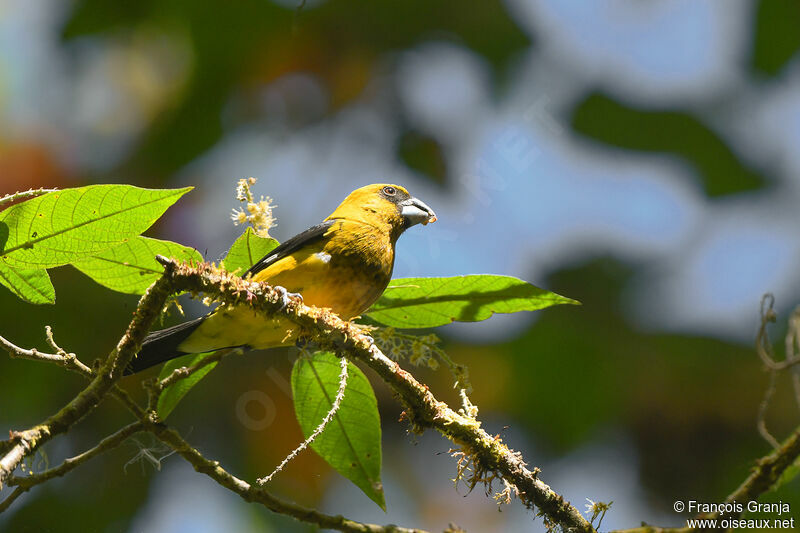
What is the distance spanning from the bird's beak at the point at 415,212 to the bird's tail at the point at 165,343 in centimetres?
98

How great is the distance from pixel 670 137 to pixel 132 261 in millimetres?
3533

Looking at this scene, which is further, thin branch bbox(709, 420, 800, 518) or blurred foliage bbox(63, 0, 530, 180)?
blurred foliage bbox(63, 0, 530, 180)

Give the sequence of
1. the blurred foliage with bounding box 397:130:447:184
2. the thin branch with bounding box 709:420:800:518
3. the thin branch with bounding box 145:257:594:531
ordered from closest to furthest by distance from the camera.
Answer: the thin branch with bounding box 709:420:800:518 → the thin branch with bounding box 145:257:594:531 → the blurred foliage with bounding box 397:130:447:184

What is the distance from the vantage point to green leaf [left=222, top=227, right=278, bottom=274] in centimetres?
196

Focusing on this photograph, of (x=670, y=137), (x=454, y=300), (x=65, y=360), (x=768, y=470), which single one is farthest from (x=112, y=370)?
(x=670, y=137)

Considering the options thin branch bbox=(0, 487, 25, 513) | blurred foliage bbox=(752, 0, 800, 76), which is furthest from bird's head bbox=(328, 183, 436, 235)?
blurred foliage bbox=(752, 0, 800, 76)

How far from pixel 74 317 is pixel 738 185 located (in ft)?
12.7

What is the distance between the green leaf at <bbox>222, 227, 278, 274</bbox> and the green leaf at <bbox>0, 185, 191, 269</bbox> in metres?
0.44

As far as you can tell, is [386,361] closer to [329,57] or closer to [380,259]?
[380,259]

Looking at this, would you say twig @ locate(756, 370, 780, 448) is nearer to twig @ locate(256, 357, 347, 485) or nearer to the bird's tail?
twig @ locate(256, 357, 347, 485)

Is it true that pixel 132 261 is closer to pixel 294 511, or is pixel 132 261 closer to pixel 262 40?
pixel 294 511

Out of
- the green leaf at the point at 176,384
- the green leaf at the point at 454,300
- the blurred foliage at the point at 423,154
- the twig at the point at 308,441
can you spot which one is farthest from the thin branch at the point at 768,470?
the blurred foliage at the point at 423,154

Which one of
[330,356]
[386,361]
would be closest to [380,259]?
[330,356]

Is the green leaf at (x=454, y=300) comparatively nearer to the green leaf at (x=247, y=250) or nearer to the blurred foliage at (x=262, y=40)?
the green leaf at (x=247, y=250)
